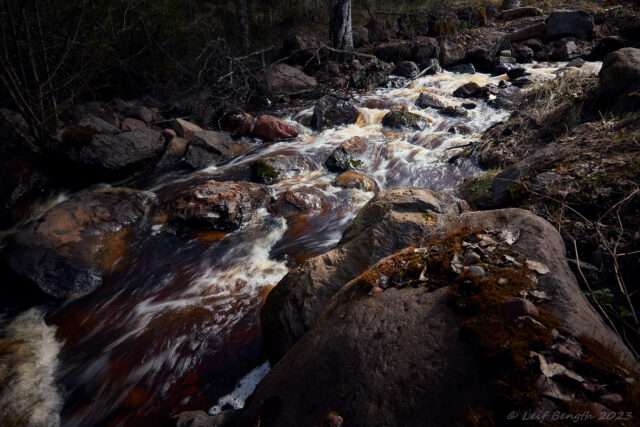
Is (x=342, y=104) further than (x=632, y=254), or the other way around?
(x=342, y=104)

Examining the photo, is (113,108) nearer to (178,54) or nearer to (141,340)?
(178,54)

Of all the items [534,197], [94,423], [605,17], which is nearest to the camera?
[94,423]

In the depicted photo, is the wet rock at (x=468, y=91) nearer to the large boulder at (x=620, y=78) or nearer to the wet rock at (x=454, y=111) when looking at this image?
the wet rock at (x=454, y=111)

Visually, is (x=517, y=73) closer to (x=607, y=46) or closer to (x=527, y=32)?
(x=607, y=46)

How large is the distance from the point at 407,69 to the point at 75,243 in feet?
40.5

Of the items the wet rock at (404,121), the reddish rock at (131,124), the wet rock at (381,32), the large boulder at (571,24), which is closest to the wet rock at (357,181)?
the wet rock at (404,121)

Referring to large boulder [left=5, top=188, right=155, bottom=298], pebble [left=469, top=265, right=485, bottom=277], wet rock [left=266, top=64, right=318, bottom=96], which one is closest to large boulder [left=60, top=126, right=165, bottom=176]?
large boulder [left=5, top=188, right=155, bottom=298]

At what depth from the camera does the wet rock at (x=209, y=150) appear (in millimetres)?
7758

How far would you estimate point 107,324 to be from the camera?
4.06m

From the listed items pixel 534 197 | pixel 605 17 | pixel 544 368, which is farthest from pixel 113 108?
pixel 605 17

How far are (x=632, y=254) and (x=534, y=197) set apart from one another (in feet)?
3.66

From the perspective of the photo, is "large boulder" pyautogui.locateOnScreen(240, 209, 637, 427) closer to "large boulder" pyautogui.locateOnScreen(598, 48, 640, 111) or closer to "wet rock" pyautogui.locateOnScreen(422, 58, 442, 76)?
"large boulder" pyautogui.locateOnScreen(598, 48, 640, 111)

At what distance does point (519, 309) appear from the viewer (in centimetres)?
144

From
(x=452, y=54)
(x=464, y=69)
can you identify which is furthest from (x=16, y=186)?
(x=452, y=54)
